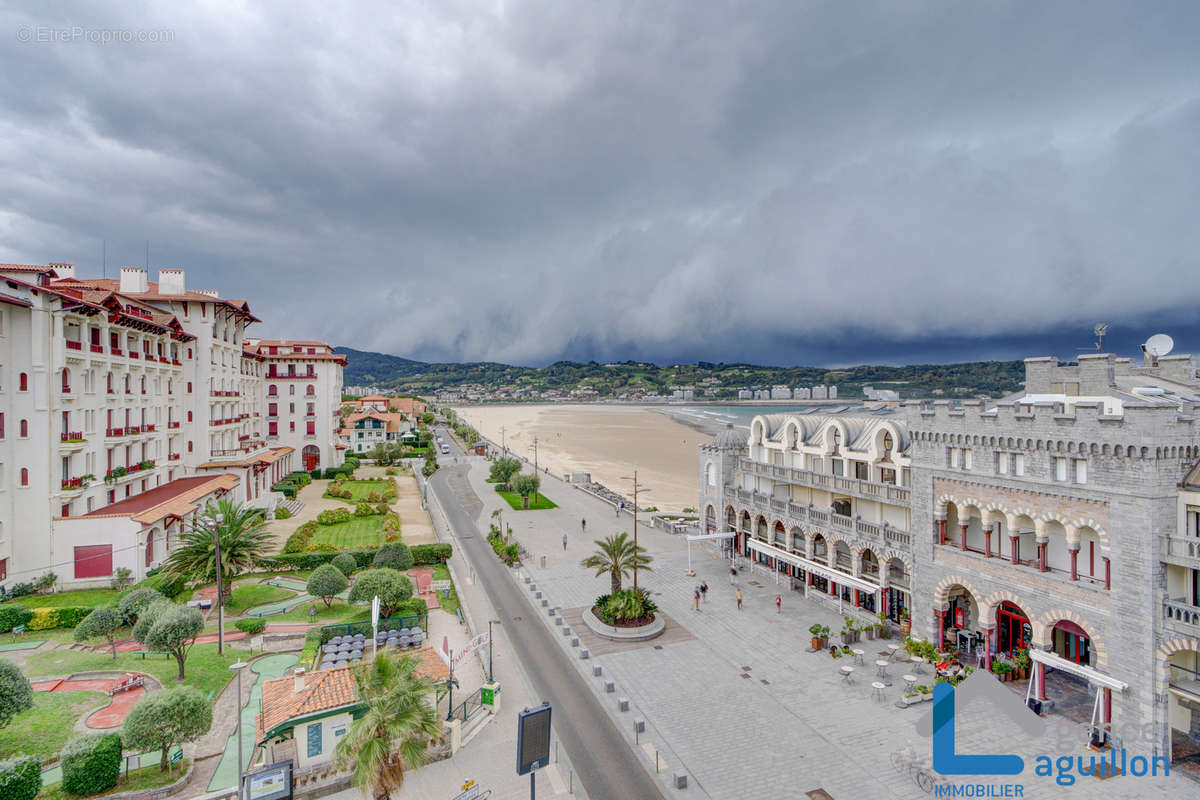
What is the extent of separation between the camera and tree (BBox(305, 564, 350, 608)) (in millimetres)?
32844

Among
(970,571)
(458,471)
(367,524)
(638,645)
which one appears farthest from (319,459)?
(970,571)

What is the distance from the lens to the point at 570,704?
24.3 m

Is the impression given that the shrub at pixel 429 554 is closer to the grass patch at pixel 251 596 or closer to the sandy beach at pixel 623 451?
the grass patch at pixel 251 596

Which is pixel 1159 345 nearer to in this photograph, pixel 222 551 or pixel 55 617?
pixel 222 551

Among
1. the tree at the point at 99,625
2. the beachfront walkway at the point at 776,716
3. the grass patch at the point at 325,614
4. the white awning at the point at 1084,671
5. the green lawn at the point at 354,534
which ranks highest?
the tree at the point at 99,625

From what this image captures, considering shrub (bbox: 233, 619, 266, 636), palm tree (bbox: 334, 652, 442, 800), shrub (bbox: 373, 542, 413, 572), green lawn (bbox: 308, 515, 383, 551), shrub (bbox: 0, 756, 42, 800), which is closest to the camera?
palm tree (bbox: 334, 652, 442, 800)

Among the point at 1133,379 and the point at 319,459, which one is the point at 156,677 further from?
the point at 319,459

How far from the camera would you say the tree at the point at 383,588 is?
3092cm

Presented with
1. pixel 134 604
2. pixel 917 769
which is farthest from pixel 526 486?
pixel 917 769

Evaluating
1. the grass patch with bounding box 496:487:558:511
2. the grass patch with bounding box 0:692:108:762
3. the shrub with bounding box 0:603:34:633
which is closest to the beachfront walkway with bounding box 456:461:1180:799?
the grass patch with bounding box 0:692:108:762

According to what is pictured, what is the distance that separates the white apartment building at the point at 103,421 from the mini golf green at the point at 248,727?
1531cm

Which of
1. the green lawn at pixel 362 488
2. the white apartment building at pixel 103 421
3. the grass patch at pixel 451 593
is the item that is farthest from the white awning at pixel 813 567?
the green lawn at pixel 362 488

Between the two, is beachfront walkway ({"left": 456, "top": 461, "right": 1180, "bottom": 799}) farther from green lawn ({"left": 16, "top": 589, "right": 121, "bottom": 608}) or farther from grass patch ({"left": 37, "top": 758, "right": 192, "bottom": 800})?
green lawn ({"left": 16, "top": 589, "right": 121, "bottom": 608})

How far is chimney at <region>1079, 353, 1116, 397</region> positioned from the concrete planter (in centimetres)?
2270
